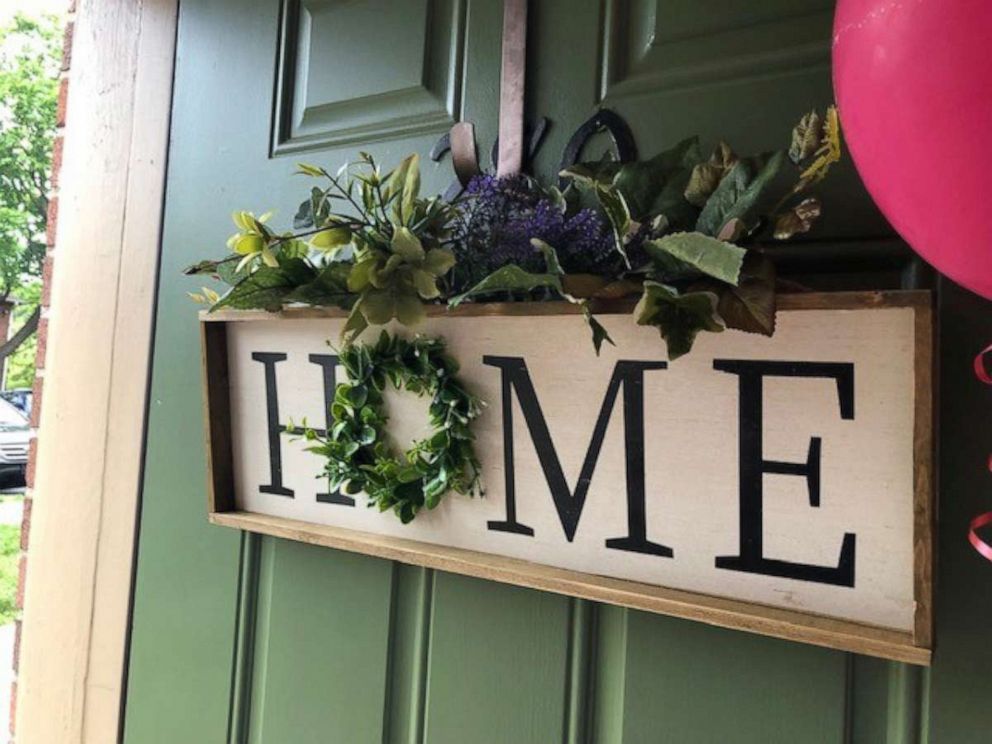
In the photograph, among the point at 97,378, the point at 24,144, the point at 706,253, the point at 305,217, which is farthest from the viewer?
the point at 24,144

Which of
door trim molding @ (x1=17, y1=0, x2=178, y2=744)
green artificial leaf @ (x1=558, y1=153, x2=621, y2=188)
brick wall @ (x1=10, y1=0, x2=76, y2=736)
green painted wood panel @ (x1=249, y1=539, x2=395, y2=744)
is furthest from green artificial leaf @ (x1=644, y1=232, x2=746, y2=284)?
brick wall @ (x1=10, y1=0, x2=76, y2=736)

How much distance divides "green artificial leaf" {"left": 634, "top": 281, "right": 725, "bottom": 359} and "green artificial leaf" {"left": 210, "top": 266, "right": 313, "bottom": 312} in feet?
1.01

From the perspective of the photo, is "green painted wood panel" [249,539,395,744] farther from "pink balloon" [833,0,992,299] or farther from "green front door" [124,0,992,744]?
"pink balloon" [833,0,992,299]

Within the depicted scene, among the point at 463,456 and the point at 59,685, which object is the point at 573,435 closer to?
the point at 463,456

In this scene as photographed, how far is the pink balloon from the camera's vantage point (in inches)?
12.2

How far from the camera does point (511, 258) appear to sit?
56 centimetres

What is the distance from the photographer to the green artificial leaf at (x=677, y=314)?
18.4 inches

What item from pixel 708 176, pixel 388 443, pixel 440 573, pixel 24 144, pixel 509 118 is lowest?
pixel 440 573

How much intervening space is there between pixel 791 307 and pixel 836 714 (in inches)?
12.4

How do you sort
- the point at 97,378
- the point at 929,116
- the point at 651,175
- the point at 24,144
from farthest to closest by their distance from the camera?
the point at 24,144 → the point at 97,378 → the point at 651,175 → the point at 929,116

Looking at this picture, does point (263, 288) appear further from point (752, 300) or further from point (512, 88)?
point (752, 300)

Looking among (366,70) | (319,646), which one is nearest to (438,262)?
(366,70)

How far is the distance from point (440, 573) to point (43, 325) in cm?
69

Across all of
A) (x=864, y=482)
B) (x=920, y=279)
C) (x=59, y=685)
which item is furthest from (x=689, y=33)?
(x=59, y=685)
